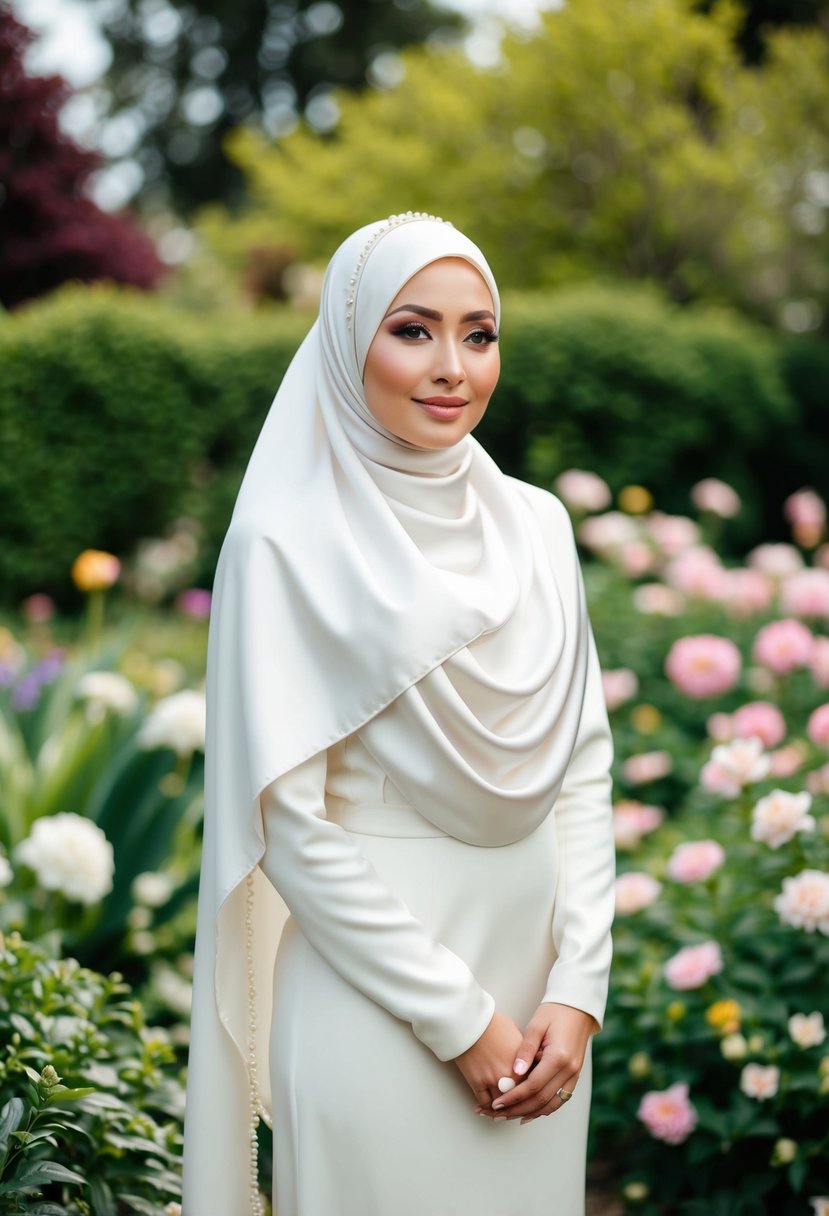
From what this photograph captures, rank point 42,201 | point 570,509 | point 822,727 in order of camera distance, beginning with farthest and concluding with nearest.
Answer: point 42,201 → point 570,509 → point 822,727

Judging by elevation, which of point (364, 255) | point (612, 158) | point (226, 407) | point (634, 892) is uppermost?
point (364, 255)

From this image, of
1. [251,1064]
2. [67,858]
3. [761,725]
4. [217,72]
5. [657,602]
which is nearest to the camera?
[251,1064]

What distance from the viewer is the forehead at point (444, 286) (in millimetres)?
1710

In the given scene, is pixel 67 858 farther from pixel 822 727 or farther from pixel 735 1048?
pixel 822 727

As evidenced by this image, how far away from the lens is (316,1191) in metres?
1.69

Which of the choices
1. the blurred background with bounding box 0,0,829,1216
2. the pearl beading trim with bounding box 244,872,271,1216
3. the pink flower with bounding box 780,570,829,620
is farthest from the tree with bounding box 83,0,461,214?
the pearl beading trim with bounding box 244,872,271,1216

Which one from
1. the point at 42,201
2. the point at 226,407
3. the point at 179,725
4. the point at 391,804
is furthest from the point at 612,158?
the point at 391,804

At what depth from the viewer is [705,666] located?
12.5 ft

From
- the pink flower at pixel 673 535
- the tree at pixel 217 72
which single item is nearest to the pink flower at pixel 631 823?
the pink flower at pixel 673 535

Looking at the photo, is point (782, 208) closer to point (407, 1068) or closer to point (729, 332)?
point (729, 332)

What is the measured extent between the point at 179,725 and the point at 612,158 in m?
9.15

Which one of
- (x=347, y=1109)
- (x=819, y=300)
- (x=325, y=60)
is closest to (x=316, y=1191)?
(x=347, y=1109)

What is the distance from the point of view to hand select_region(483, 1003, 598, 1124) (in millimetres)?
1669

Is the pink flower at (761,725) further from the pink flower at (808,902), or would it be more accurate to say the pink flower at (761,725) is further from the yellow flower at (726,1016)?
the yellow flower at (726,1016)
